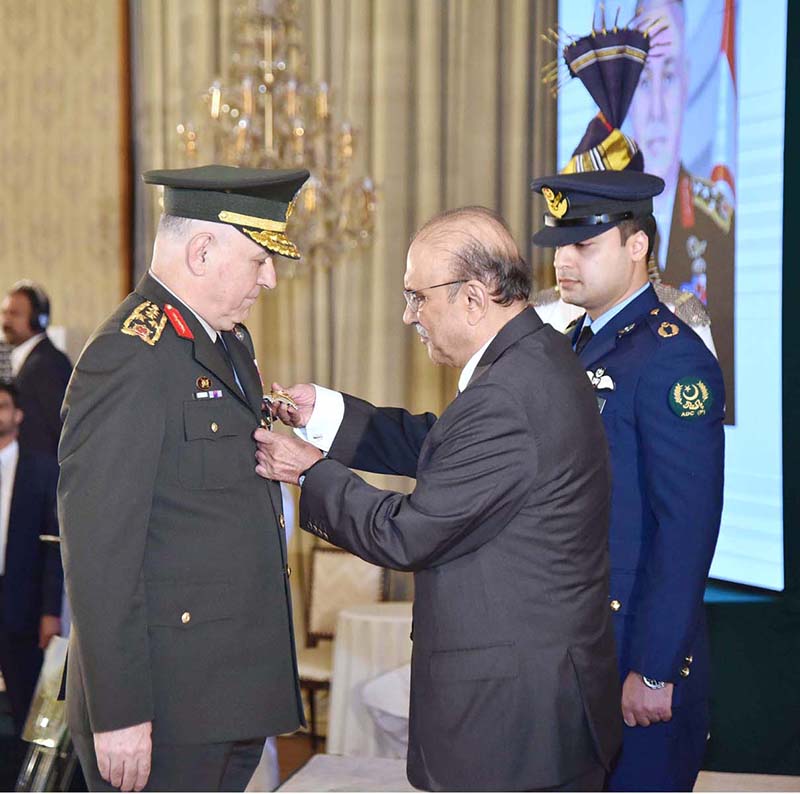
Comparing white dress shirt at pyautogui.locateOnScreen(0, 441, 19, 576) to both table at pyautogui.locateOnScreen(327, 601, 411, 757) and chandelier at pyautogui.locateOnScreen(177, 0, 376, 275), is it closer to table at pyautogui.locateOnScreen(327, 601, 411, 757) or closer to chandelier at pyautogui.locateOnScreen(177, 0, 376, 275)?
table at pyautogui.locateOnScreen(327, 601, 411, 757)

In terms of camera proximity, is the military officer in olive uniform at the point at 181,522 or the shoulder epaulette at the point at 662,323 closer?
the military officer in olive uniform at the point at 181,522

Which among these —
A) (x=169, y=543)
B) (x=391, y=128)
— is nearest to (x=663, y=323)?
(x=169, y=543)

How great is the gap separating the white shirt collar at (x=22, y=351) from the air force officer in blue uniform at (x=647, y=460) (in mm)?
3644

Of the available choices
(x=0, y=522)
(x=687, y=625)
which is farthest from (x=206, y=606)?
(x=0, y=522)

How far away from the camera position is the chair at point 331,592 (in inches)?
205

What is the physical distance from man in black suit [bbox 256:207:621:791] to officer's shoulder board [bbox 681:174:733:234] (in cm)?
215

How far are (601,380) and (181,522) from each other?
34.9 inches

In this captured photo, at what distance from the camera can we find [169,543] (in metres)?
1.91

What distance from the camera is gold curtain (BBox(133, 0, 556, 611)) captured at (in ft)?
18.2

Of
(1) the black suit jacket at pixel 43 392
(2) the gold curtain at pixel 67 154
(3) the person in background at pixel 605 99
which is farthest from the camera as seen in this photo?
(2) the gold curtain at pixel 67 154

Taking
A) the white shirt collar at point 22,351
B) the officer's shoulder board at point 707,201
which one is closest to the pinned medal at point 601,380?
the officer's shoulder board at point 707,201

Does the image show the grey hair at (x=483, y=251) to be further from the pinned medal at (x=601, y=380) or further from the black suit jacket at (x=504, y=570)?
the pinned medal at (x=601, y=380)

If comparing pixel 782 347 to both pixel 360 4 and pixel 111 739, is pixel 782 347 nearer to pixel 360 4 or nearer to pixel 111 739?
pixel 111 739

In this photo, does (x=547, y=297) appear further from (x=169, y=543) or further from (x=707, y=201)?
(x=169, y=543)
